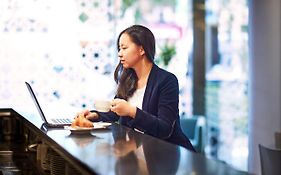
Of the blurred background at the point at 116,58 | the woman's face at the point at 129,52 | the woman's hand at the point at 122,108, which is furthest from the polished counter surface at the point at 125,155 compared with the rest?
the blurred background at the point at 116,58

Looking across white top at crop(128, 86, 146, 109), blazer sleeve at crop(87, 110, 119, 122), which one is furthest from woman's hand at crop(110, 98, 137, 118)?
blazer sleeve at crop(87, 110, 119, 122)

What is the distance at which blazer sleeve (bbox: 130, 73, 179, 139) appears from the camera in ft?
7.20

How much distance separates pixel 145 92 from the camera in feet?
7.91

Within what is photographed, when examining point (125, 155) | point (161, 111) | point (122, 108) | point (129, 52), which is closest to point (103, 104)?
point (122, 108)

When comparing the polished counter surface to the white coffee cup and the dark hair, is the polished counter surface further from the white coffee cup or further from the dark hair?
the dark hair

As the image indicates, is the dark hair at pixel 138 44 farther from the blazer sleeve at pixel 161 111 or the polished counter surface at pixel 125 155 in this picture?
the polished counter surface at pixel 125 155

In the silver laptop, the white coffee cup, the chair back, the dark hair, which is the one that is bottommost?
the chair back

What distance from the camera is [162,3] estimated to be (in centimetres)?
594

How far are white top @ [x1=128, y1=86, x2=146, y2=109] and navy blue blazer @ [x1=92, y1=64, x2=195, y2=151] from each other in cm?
4

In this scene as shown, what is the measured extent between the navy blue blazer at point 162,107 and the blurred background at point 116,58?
268cm

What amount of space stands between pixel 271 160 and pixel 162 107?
0.92m

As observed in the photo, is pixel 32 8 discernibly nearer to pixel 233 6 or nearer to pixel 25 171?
pixel 233 6

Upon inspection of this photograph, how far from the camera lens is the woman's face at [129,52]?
2.45 m

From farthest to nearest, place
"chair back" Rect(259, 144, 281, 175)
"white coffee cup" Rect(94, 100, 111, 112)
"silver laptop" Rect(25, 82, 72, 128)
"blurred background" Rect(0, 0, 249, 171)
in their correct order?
"blurred background" Rect(0, 0, 249, 171)
"chair back" Rect(259, 144, 281, 175)
"silver laptop" Rect(25, 82, 72, 128)
"white coffee cup" Rect(94, 100, 111, 112)
